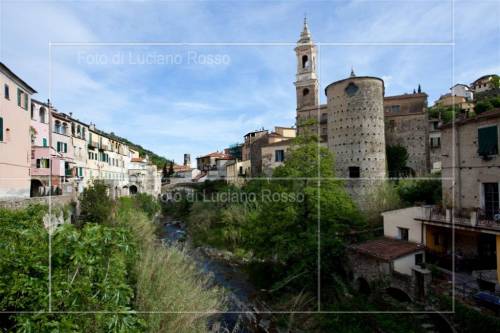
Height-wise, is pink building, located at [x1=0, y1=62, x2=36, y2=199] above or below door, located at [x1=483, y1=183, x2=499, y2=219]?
above

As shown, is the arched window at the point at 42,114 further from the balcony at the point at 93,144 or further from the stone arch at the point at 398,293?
the stone arch at the point at 398,293

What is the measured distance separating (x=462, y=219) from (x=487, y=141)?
323cm

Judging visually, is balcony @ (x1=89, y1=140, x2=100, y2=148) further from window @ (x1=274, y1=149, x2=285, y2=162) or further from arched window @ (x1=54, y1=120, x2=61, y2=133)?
window @ (x1=274, y1=149, x2=285, y2=162)

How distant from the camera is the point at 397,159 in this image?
94.1 feet

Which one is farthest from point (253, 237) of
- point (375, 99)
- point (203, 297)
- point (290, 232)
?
point (375, 99)

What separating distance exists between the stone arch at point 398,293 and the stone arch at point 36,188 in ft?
70.6

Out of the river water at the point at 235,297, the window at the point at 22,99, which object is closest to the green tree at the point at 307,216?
the river water at the point at 235,297

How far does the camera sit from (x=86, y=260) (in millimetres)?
4988

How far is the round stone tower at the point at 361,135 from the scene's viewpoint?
24.5 m

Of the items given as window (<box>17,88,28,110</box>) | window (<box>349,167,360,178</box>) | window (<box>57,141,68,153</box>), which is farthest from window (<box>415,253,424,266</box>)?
window (<box>57,141,68,153</box>)

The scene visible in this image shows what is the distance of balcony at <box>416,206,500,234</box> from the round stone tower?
1122 cm

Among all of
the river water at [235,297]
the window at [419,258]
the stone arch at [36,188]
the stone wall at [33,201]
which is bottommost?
the river water at [235,297]

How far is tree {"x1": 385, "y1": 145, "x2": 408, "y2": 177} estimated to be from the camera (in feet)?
93.3

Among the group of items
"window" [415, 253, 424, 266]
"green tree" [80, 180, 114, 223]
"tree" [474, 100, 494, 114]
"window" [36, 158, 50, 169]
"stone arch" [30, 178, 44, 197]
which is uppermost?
"tree" [474, 100, 494, 114]
